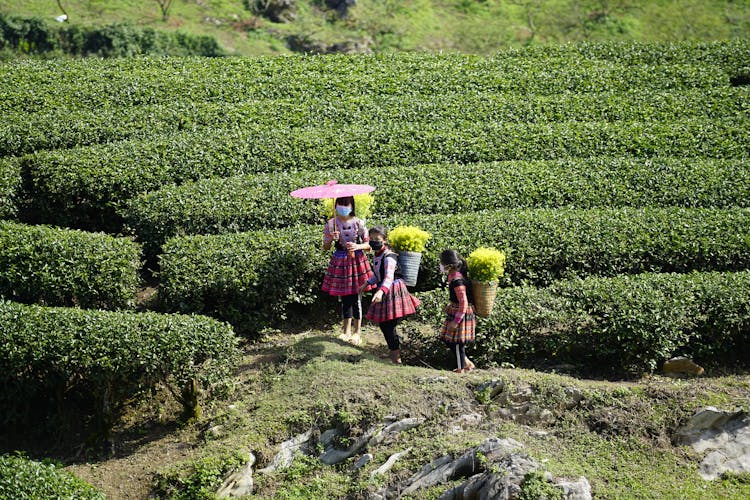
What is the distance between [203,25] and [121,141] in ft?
43.0

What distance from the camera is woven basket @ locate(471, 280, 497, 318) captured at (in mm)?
8641

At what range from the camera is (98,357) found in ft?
26.2

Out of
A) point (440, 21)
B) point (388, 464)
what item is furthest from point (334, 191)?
point (440, 21)

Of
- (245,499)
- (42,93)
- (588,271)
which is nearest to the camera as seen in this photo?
(245,499)

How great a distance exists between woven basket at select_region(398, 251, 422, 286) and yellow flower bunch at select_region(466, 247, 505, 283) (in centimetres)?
84

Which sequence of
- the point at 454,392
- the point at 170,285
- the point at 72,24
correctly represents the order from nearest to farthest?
the point at 454,392 → the point at 170,285 → the point at 72,24

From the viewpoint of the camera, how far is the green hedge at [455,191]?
11.5 metres

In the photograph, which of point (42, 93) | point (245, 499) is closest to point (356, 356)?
point (245, 499)

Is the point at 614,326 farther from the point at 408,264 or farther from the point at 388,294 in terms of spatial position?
the point at 388,294

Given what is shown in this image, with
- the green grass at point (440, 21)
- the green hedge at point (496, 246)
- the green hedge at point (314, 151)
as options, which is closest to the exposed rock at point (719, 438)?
the green hedge at point (496, 246)

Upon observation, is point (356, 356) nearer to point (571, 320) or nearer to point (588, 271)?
point (571, 320)

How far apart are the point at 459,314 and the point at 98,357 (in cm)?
355

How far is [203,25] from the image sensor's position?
1020 inches

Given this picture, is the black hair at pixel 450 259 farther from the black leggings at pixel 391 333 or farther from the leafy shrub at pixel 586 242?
the leafy shrub at pixel 586 242
